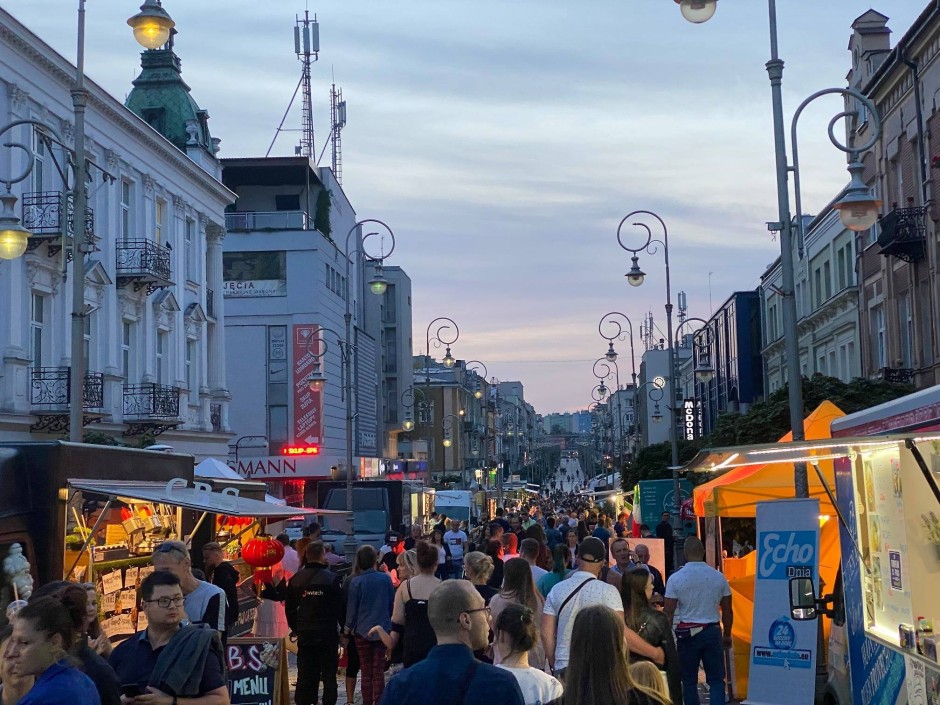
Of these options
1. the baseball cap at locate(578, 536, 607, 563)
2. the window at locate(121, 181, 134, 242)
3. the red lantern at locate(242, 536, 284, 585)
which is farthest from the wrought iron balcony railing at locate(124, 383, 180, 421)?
the baseball cap at locate(578, 536, 607, 563)

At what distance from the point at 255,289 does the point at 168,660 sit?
171 ft

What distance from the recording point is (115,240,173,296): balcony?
1307 inches

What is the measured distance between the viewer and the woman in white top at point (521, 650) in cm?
575

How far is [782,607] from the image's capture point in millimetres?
11000

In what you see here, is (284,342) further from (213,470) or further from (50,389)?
(213,470)

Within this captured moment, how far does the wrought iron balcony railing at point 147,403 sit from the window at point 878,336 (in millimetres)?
19316

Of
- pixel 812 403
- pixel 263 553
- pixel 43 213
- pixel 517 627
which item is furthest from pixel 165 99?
pixel 517 627

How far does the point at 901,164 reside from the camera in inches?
1196

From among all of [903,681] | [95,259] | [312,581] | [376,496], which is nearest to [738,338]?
[376,496]

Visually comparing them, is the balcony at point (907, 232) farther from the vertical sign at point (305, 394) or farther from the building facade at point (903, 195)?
the vertical sign at point (305, 394)

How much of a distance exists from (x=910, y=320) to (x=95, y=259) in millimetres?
20292

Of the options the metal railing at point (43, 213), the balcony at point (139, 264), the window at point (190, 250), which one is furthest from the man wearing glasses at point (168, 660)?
the window at point (190, 250)

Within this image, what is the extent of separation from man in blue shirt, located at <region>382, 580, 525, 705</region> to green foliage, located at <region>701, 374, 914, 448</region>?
21433 mm

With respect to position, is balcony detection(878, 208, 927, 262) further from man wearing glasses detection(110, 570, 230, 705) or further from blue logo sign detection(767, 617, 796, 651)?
man wearing glasses detection(110, 570, 230, 705)
